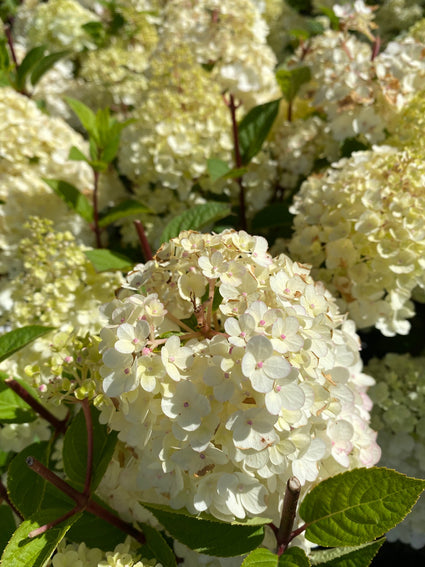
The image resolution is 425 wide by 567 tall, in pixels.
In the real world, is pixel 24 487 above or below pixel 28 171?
below

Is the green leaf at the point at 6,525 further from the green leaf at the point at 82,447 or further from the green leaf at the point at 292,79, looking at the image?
the green leaf at the point at 292,79

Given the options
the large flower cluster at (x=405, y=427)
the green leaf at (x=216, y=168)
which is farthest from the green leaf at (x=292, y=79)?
the large flower cluster at (x=405, y=427)

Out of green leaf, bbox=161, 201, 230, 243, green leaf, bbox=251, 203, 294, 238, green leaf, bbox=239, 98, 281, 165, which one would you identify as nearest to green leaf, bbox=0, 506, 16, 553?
green leaf, bbox=161, 201, 230, 243

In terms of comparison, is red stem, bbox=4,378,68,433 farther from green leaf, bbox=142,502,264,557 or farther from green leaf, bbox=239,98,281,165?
green leaf, bbox=239,98,281,165

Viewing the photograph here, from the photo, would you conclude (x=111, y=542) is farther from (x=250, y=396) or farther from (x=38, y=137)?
(x=38, y=137)

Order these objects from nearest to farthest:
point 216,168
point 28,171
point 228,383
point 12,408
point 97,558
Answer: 1. point 228,383
2. point 97,558
3. point 12,408
4. point 216,168
5. point 28,171

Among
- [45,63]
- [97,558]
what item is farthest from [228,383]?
[45,63]

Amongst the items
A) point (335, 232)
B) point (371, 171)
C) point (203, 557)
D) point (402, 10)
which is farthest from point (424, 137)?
point (402, 10)

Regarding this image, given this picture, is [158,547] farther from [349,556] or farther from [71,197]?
[71,197]
